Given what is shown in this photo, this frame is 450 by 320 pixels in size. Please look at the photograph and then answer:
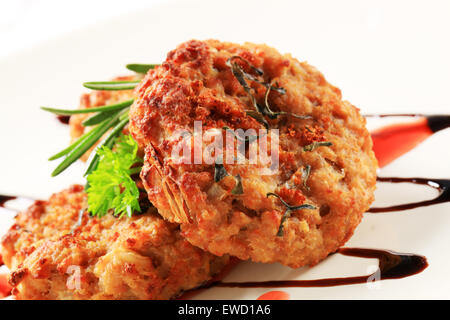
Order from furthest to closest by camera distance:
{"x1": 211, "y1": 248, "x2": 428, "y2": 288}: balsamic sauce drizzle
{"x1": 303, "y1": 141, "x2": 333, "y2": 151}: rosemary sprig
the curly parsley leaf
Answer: the curly parsley leaf < {"x1": 303, "y1": 141, "x2": 333, "y2": 151}: rosemary sprig < {"x1": 211, "y1": 248, "x2": 428, "y2": 288}: balsamic sauce drizzle

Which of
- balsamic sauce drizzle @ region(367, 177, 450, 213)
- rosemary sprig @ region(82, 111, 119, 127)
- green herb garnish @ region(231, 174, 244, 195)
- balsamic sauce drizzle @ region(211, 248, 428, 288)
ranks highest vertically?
rosemary sprig @ region(82, 111, 119, 127)

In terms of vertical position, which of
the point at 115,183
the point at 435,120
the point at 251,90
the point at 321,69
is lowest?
the point at 115,183

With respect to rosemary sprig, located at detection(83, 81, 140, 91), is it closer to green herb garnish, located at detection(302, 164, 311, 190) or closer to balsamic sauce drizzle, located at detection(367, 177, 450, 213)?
green herb garnish, located at detection(302, 164, 311, 190)

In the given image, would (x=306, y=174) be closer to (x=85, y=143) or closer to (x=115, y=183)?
(x=115, y=183)

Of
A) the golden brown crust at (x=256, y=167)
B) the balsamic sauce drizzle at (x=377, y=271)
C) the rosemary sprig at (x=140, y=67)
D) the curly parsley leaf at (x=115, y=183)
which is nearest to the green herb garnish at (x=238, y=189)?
the golden brown crust at (x=256, y=167)

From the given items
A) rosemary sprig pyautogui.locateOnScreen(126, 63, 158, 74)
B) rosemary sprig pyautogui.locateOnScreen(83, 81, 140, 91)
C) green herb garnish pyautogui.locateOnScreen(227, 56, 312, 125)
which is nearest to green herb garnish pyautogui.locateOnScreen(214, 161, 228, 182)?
green herb garnish pyautogui.locateOnScreen(227, 56, 312, 125)

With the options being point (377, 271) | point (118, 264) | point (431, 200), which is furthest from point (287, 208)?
point (431, 200)
